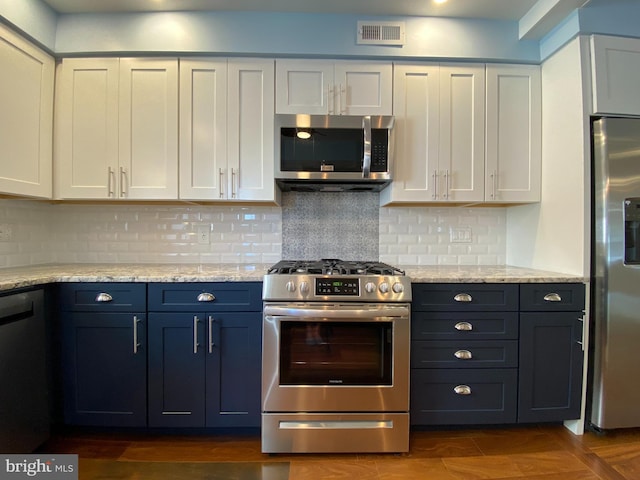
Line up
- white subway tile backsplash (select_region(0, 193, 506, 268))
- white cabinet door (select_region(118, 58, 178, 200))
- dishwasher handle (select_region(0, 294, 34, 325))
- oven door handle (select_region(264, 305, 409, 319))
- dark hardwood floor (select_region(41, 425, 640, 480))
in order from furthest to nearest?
white subway tile backsplash (select_region(0, 193, 506, 268)) < white cabinet door (select_region(118, 58, 178, 200)) < oven door handle (select_region(264, 305, 409, 319)) < dark hardwood floor (select_region(41, 425, 640, 480)) < dishwasher handle (select_region(0, 294, 34, 325))

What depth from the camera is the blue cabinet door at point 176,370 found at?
1729 millimetres

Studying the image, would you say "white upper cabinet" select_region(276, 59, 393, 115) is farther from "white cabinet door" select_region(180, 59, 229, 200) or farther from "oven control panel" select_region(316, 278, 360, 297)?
"oven control panel" select_region(316, 278, 360, 297)

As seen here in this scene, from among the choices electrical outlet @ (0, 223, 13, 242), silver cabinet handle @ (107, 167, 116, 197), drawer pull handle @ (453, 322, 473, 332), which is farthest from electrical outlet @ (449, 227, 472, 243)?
electrical outlet @ (0, 223, 13, 242)

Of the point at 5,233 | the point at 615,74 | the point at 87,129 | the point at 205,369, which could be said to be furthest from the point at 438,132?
the point at 5,233

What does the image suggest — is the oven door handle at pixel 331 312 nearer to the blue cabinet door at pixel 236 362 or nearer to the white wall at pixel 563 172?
the blue cabinet door at pixel 236 362

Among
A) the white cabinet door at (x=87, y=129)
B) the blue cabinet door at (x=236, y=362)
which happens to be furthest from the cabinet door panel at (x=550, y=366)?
the white cabinet door at (x=87, y=129)

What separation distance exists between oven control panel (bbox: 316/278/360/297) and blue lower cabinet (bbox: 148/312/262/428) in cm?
39

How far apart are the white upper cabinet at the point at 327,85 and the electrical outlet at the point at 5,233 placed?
77.0 inches

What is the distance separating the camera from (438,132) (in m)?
2.11

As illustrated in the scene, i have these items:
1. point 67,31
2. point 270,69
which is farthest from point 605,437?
point 67,31

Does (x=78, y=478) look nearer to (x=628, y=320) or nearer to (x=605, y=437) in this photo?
(x=605, y=437)

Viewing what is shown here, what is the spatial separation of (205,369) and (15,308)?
37.5 inches

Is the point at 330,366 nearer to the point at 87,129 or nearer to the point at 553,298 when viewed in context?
the point at 553,298

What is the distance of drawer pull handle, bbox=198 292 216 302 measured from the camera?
1728 mm
